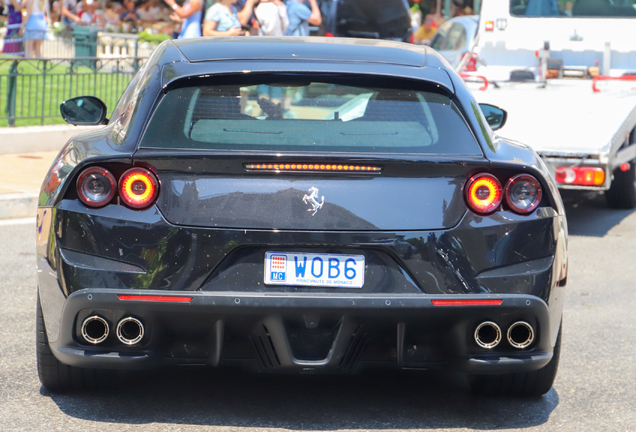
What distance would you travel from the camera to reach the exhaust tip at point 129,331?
364 centimetres

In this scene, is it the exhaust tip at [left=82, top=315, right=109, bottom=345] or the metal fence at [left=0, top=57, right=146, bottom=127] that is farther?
the metal fence at [left=0, top=57, right=146, bottom=127]

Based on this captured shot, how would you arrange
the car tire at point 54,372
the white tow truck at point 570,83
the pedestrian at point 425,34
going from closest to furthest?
the car tire at point 54,372 → the white tow truck at point 570,83 → the pedestrian at point 425,34

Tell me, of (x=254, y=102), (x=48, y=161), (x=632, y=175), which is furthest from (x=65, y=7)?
(x=254, y=102)

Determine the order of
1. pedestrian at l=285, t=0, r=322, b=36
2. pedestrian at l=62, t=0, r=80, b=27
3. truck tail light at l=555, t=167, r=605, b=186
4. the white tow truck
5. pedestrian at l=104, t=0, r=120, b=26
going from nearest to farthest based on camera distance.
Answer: truck tail light at l=555, t=167, r=605, b=186
the white tow truck
pedestrian at l=285, t=0, r=322, b=36
pedestrian at l=62, t=0, r=80, b=27
pedestrian at l=104, t=0, r=120, b=26

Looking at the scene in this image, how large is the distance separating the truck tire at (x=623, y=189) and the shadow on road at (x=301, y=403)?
585 cm

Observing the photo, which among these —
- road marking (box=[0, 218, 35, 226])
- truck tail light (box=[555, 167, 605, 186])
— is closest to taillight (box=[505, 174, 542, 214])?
truck tail light (box=[555, 167, 605, 186])

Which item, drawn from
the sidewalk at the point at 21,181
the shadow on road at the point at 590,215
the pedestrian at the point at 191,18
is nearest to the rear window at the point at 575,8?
the shadow on road at the point at 590,215

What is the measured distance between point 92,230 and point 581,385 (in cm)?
230

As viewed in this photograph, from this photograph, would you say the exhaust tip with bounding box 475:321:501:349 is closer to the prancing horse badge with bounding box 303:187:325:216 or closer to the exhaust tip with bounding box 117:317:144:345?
the prancing horse badge with bounding box 303:187:325:216

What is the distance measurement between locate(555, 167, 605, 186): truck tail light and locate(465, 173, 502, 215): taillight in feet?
15.7

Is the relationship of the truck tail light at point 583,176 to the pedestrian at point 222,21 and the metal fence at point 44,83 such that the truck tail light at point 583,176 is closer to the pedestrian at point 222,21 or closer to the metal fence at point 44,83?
the pedestrian at point 222,21

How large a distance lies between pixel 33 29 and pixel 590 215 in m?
9.33

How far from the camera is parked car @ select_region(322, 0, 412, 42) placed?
16047 mm

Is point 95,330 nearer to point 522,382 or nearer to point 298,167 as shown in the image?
point 298,167
